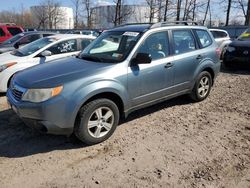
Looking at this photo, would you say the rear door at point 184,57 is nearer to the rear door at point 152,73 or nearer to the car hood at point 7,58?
the rear door at point 152,73

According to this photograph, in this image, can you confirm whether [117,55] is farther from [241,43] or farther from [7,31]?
[7,31]

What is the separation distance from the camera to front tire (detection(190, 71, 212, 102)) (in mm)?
6406

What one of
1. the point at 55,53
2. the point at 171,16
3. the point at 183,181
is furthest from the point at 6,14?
the point at 183,181

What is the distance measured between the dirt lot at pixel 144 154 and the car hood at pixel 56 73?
96 cm

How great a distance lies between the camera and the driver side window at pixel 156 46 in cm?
521

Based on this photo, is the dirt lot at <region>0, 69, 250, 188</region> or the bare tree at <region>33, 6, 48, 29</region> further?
the bare tree at <region>33, 6, 48, 29</region>

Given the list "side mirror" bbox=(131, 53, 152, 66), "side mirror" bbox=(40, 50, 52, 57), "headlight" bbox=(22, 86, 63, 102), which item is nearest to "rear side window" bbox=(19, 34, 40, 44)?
"side mirror" bbox=(40, 50, 52, 57)

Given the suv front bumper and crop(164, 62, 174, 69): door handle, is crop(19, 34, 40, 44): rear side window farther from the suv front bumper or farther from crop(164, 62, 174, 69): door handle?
the suv front bumper

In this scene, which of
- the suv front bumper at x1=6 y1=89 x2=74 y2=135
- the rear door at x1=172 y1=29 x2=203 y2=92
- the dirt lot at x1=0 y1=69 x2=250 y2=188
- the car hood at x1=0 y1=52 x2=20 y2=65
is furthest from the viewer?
the car hood at x1=0 y1=52 x2=20 y2=65

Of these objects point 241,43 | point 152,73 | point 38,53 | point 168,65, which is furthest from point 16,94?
point 241,43

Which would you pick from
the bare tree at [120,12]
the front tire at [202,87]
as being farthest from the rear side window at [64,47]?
the bare tree at [120,12]

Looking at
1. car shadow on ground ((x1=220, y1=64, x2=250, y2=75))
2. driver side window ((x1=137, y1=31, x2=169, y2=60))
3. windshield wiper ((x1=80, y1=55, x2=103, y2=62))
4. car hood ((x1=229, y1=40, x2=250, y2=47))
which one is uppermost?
driver side window ((x1=137, y1=31, x2=169, y2=60))

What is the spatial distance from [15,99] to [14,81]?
1.31 ft

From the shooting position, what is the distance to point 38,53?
7918 millimetres
